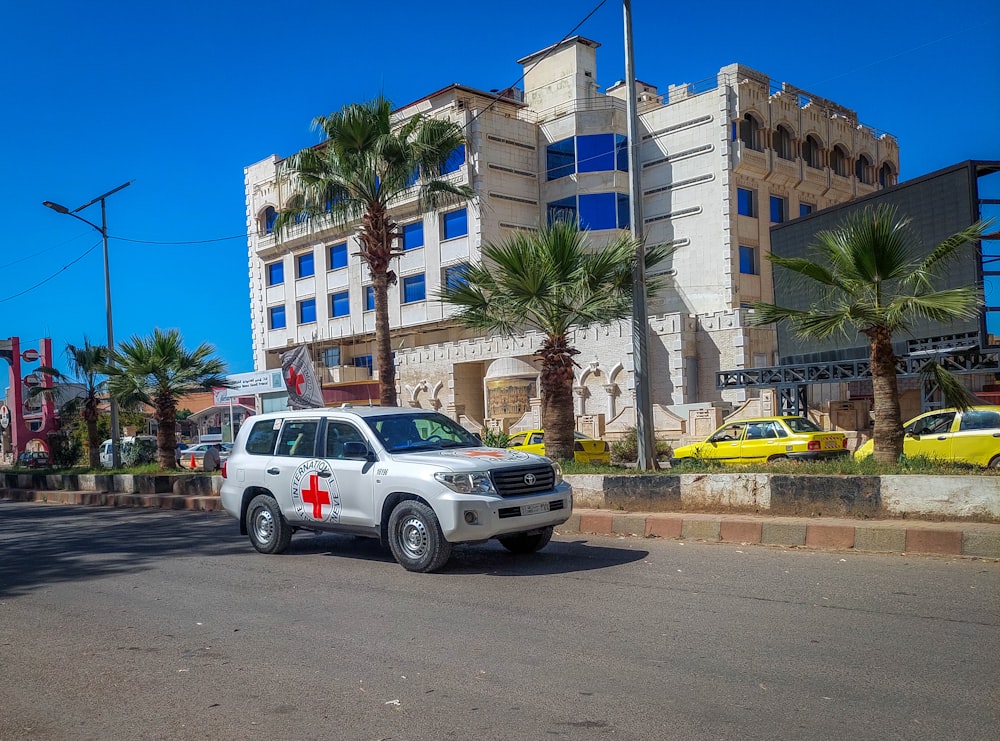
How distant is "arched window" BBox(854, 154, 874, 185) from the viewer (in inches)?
1897

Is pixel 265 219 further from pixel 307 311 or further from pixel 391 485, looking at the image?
pixel 391 485

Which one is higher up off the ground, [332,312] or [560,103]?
[560,103]

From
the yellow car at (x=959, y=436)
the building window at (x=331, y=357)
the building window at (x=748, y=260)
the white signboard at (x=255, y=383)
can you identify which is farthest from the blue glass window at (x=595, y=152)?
the yellow car at (x=959, y=436)

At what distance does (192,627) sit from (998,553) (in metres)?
7.41

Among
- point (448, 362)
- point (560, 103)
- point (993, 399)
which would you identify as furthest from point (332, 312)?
point (993, 399)

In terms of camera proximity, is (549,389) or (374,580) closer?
(374,580)

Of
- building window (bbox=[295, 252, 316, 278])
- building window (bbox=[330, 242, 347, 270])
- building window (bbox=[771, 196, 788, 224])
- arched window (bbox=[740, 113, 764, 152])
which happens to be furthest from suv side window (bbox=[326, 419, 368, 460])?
building window (bbox=[295, 252, 316, 278])

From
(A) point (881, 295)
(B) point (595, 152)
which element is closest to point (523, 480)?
(A) point (881, 295)

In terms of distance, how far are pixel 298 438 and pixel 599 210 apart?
3505cm

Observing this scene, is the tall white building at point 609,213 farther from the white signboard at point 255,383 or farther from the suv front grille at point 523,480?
the suv front grille at point 523,480

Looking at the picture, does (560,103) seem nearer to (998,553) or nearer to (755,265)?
(755,265)

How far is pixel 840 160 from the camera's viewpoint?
47031 mm

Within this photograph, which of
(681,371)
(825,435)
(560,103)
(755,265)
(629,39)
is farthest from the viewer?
(560,103)

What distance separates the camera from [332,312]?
51.2 metres
